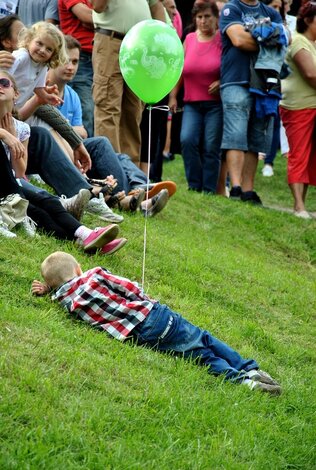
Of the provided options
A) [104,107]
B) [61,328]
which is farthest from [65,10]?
[61,328]

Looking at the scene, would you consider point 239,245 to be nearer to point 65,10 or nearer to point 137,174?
point 137,174

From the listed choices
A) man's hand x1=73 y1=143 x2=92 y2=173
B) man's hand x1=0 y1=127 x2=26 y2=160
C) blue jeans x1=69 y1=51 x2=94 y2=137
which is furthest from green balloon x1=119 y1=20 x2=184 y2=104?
blue jeans x1=69 y1=51 x2=94 y2=137

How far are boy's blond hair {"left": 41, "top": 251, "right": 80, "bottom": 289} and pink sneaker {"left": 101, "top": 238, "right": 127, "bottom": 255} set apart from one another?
1.37m

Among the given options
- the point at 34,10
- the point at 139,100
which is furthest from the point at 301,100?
the point at 34,10

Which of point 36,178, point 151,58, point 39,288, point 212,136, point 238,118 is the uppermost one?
point 151,58

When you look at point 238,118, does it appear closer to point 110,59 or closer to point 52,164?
point 110,59

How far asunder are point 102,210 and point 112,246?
1.12 m

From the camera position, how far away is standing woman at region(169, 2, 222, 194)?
11195 mm

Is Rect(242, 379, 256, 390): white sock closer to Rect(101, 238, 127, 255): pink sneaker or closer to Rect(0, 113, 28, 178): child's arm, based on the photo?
Rect(101, 238, 127, 255): pink sneaker

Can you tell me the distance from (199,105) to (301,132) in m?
1.21

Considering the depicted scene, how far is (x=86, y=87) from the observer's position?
10477 millimetres

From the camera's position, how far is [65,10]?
34.2 ft

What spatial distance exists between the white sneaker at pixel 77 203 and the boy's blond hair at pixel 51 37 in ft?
4.09

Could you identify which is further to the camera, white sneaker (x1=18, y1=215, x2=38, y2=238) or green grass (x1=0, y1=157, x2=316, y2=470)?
white sneaker (x1=18, y1=215, x2=38, y2=238)
